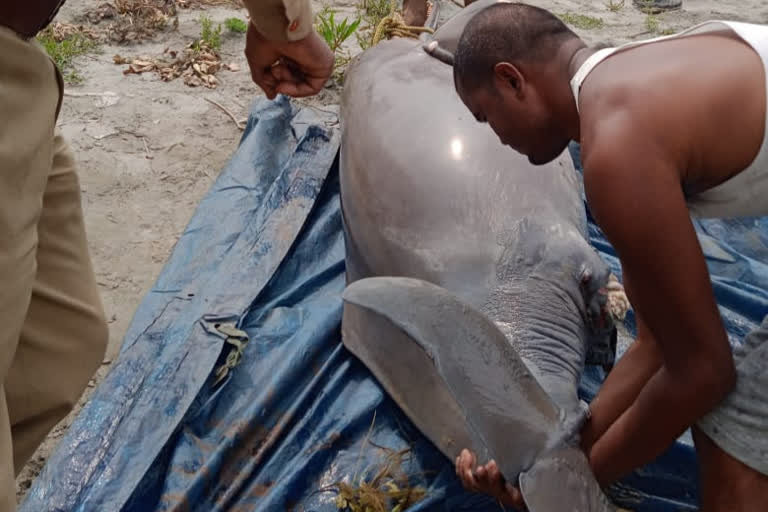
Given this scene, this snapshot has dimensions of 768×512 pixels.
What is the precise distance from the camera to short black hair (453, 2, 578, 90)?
1.68m

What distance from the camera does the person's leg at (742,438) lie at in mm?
1578

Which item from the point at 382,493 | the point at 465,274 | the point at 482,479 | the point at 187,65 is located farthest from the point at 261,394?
the point at 187,65

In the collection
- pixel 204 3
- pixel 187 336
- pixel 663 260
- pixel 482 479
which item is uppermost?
pixel 663 260

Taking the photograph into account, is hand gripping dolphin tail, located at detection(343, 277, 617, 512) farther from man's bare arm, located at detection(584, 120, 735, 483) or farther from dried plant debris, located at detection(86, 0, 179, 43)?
→ dried plant debris, located at detection(86, 0, 179, 43)

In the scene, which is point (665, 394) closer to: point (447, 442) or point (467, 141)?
point (447, 442)

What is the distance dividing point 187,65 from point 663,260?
409cm

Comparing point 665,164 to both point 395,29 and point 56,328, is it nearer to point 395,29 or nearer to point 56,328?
point 56,328

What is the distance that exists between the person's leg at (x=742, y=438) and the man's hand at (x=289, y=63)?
137cm

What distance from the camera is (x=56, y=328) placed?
168 cm

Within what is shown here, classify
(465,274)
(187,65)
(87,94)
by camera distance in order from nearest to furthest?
(465,274) → (87,94) → (187,65)

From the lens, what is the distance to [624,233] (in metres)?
1.39

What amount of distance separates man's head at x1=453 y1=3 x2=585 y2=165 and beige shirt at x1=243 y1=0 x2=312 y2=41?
1.79ft

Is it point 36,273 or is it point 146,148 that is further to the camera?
point 146,148

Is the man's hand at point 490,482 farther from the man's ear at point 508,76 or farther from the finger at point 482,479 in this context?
the man's ear at point 508,76
